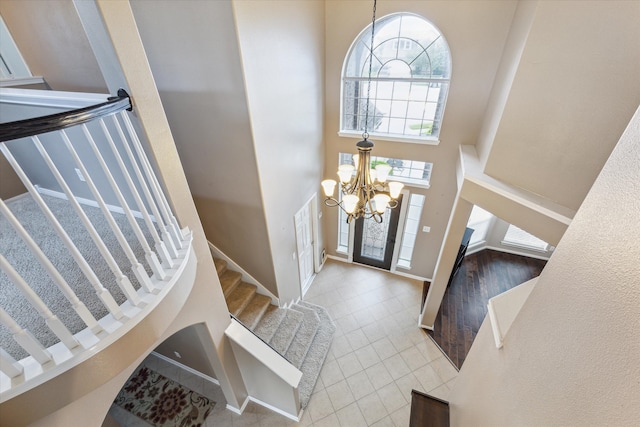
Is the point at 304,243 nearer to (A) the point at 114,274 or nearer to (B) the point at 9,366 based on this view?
(A) the point at 114,274

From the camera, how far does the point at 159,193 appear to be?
5.33 feet

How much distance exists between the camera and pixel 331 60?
435 centimetres

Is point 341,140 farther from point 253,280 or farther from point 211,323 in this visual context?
point 211,323

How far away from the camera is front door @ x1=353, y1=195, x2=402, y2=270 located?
5.48 meters

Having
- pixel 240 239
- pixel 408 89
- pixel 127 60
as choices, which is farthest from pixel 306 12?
pixel 240 239

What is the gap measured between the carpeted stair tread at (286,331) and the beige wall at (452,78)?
2.67m

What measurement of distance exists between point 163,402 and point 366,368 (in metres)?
2.79

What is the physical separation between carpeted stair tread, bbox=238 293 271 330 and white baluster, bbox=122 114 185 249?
8.03 ft

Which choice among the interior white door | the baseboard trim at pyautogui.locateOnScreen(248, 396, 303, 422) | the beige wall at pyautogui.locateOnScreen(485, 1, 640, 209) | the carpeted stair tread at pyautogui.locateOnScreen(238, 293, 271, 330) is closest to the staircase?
the carpeted stair tread at pyautogui.locateOnScreen(238, 293, 271, 330)

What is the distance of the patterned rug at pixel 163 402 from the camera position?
11.1 feet

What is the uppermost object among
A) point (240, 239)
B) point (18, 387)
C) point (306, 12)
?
point (306, 12)

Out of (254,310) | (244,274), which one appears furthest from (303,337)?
(244,274)

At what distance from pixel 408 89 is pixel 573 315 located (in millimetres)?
4079

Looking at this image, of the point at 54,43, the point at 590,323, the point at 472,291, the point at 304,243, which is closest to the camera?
the point at 590,323
